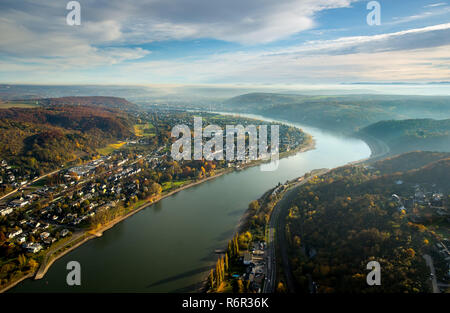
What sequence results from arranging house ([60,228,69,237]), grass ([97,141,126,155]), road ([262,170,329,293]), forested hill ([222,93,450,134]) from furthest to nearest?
forested hill ([222,93,450,134]) < grass ([97,141,126,155]) < house ([60,228,69,237]) < road ([262,170,329,293])

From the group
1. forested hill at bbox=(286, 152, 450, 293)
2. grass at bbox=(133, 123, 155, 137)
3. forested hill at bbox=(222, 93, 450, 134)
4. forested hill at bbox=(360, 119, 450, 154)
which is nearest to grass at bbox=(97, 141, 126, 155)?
grass at bbox=(133, 123, 155, 137)

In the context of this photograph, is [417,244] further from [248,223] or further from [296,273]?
[248,223]

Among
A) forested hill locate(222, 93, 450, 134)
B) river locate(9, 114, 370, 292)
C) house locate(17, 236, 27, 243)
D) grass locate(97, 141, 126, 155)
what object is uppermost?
forested hill locate(222, 93, 450, 134)

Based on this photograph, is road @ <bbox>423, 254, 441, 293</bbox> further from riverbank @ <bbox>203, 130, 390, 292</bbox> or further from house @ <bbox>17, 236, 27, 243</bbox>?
house @ <bbox>17, 236, 27, 243</bbox>

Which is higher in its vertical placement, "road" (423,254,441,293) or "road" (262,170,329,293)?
"road" (423,254,441,293)

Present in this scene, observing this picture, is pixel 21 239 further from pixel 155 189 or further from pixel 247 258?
pixel 247 258

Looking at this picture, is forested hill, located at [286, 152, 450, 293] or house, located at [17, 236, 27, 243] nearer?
forested hill, located at [286, 152, 450, 293]

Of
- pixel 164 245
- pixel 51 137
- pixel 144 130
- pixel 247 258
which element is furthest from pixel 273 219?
pixel 144 130

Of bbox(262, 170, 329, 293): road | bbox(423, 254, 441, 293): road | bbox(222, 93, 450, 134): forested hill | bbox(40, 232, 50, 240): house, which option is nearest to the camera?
bbox(423, 254, 441, 293): road
